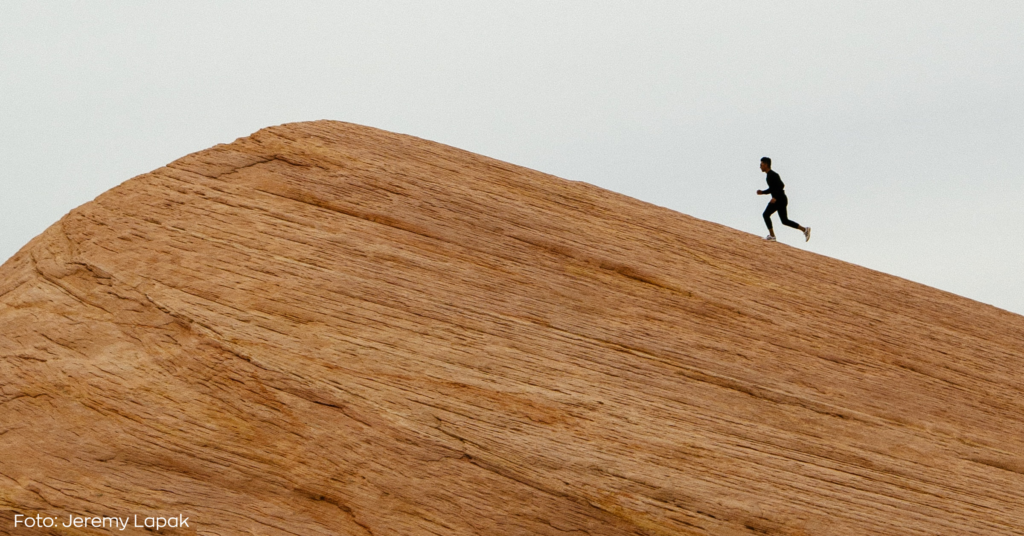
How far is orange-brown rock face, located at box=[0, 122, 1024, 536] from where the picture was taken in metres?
12.3

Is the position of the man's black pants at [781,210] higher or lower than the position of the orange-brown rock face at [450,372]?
higher

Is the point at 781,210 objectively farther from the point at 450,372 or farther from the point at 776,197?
the point at 450,372

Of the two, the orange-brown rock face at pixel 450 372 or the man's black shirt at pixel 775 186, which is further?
the man's black shirt at pixel 775 186

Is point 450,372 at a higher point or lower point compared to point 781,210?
lower

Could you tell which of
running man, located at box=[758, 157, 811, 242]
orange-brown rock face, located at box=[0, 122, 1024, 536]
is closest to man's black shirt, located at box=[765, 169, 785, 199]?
running man, located at box=[758, 157, 811, 242]

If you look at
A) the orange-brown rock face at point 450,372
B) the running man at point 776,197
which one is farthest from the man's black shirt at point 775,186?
the orange-brown rock face at point 450,372

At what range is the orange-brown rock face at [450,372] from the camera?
483 inches

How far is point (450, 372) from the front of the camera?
13602 mm

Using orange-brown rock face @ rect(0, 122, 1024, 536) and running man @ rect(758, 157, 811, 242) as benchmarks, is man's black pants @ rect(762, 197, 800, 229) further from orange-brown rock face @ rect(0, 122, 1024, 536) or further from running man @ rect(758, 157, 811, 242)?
orange-brown rock face @ rect(0, 122, 1024, 536)

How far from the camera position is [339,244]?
1565 centimetres

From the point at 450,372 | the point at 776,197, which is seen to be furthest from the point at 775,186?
the point at 450,372

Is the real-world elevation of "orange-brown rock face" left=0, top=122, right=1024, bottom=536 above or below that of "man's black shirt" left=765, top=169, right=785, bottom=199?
below

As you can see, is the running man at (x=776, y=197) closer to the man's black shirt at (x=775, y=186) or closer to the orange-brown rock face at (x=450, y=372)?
the man's black shirt at (x=775, y=186)

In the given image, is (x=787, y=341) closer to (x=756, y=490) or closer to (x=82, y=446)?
(x=756, y=490)
